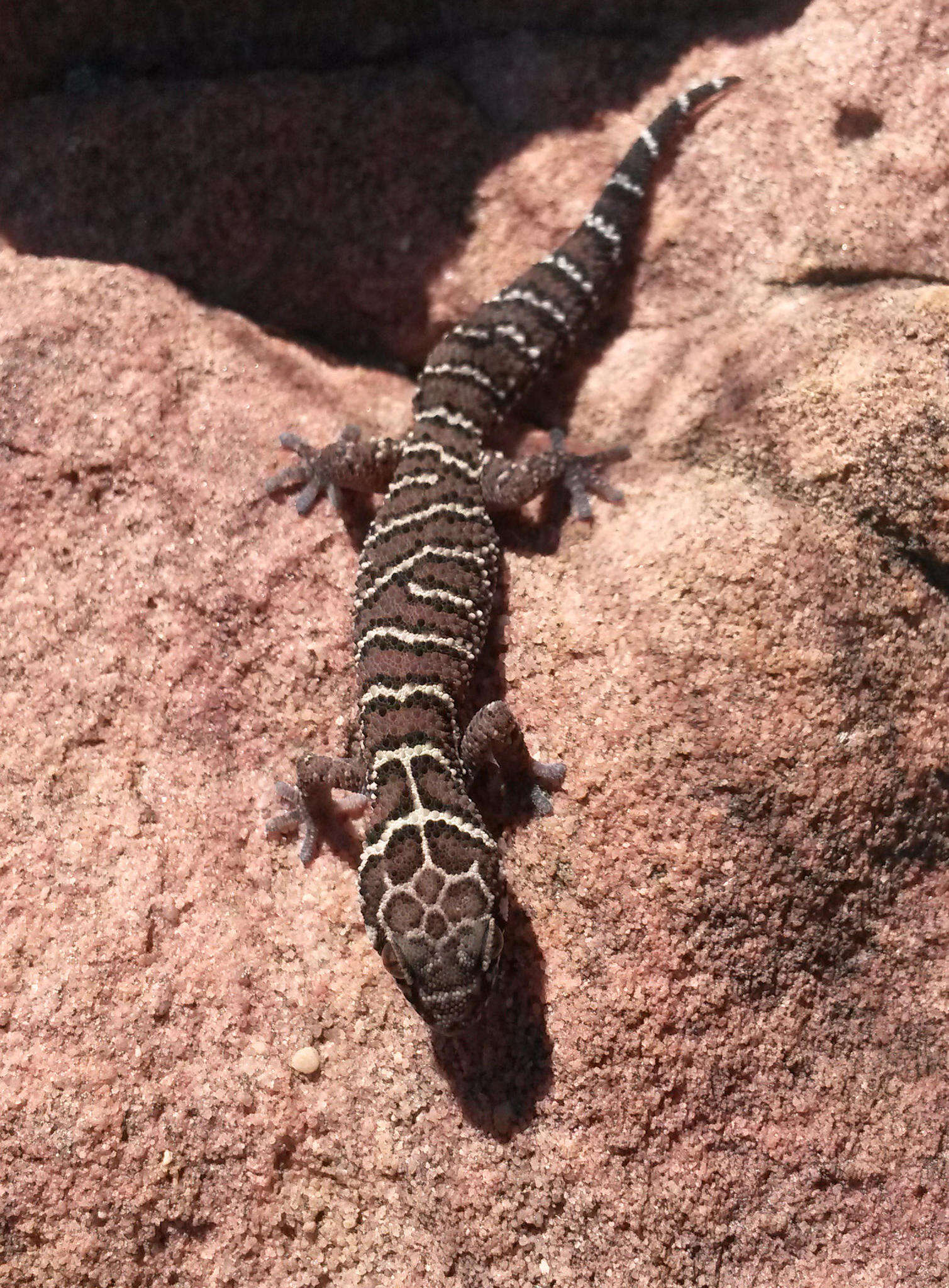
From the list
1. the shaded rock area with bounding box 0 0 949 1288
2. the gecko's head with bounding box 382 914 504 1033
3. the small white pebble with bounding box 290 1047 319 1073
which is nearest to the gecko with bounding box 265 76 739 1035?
the gecko's head with bounding box 382 914 504 1033

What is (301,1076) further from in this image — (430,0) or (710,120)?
(430,0)

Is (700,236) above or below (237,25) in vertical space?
below

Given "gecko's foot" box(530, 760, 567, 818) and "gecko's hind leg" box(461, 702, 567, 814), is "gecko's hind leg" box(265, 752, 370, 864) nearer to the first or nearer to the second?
"gecko's hind leg" box(461, 702, 567, 814)

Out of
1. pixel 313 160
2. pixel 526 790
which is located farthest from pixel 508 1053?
pixel 313 160

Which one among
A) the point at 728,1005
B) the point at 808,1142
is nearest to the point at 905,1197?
the point at 808,1142

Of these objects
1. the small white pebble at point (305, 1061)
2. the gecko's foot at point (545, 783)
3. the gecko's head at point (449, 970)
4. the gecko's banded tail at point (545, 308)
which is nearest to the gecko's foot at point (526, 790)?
the gecko's foot at point (545, 783)

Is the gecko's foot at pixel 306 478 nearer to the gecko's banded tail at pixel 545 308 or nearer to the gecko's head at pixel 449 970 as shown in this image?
the gecko's banded tail at pixel 545 308

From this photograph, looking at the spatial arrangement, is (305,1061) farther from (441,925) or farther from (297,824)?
(297,824)
